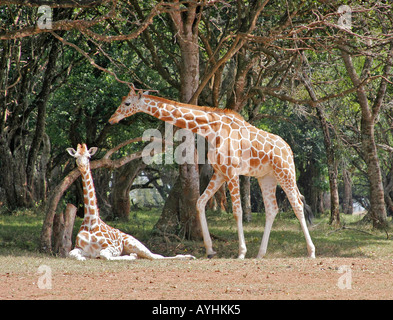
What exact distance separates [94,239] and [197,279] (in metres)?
2.59

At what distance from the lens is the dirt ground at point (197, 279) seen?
708 centimetres

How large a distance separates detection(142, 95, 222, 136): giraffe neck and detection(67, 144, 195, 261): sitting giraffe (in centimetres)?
143

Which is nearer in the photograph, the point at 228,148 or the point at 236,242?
the point at 228,148

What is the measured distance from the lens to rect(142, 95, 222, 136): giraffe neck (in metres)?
10.7

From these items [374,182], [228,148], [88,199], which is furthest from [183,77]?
[374,182]

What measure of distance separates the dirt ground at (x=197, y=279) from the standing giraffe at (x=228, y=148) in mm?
1274

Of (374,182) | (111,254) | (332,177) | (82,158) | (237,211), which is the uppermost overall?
(82,158)

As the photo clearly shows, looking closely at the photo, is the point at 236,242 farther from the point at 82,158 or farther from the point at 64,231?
the point at 82,158

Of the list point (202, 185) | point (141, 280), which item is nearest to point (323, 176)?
point (202, 185)

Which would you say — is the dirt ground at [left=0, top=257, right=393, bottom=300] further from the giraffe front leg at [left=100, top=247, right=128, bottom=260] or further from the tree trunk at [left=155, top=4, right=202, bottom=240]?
the tree trunk at [left=155, top=4, right=202, bottom=240]

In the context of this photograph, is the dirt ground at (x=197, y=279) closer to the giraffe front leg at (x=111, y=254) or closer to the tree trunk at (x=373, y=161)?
the giraffe front leg at (x=111, y=254)

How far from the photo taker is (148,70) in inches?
691

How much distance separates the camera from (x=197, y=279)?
8.02m

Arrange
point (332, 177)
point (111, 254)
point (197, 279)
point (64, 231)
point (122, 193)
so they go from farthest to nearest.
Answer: point (332, 177)
point (122, 193)
point (64, 231)
point (111, 254)
point (197, 279)
